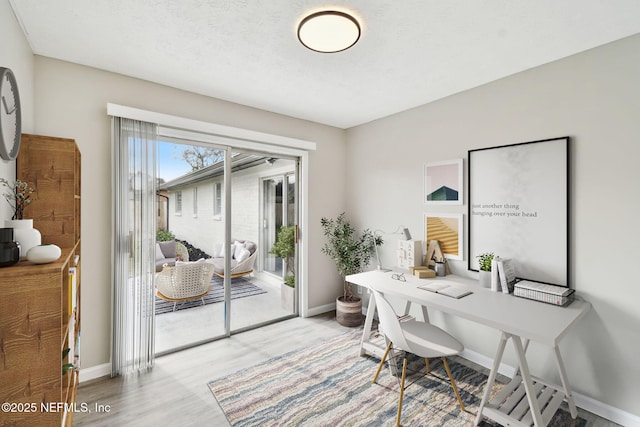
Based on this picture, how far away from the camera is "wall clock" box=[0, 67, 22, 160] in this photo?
4.46ft

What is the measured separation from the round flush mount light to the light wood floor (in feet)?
8.67

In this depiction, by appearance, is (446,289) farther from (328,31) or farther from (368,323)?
(328,31)

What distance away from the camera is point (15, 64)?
1.71m

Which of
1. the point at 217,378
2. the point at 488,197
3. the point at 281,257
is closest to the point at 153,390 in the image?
the point at 217,378

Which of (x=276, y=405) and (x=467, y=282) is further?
(x=467, y=282)

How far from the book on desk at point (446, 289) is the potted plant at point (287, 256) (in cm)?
184

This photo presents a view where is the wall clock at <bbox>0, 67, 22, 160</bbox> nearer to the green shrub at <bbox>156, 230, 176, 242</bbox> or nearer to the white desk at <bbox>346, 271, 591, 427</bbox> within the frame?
the green shrub at <bbox>156, 230, 176, 242</bbox>

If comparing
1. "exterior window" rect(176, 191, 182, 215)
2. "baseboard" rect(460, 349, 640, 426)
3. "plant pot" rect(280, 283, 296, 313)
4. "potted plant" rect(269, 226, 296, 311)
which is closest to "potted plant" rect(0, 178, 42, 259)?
"exterior window" rect(176, 191, 182, 215)

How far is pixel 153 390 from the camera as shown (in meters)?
2.27

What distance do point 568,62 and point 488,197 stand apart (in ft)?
3.76

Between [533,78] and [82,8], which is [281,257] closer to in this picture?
[82,8]

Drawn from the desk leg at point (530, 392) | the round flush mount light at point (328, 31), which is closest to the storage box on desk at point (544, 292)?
the desk leg at point (530, 392)

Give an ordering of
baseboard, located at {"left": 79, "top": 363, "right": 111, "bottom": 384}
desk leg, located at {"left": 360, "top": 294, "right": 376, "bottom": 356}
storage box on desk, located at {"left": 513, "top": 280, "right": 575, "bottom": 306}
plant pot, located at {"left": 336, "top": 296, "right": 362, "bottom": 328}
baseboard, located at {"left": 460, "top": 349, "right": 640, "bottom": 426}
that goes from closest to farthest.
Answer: baseboard, located at {"left": 460, "top": 349, "right": 640, "bottom": 426} → storage box on desk, located at {"left": 513, "top": 280, "right": 575, "bottom": 306} → baseboard, located at {"left": 79, "top": 363, "right": 111, "bottom": 384} → desk leg, located at {"left": 360, "top": 294, "right": 376, "bottom": 356} → plant pot, located at {"left": 336, "top": 296, "right": 362, "bottom": 328}

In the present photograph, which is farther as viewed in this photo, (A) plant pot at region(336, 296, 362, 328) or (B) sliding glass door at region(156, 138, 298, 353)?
(A) plant pot at region(336, 296, 362, 328)
